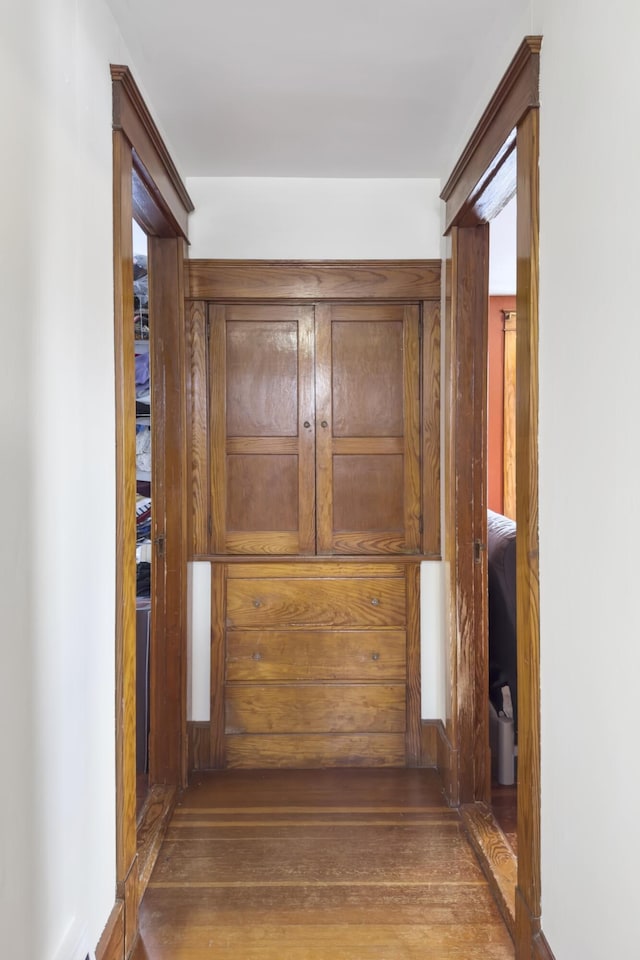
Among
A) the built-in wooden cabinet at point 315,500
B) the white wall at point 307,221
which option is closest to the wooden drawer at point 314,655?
the built-in wooden cabinet at point 315,500

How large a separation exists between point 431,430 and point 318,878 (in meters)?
1.78

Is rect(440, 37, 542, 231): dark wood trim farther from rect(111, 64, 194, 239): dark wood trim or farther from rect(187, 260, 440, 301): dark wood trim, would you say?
rect(111, 64, 194, 239): dark wood trim

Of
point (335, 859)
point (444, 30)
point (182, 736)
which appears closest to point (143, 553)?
point (182, 736)

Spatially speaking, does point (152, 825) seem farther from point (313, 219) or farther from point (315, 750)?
point (313, 219)

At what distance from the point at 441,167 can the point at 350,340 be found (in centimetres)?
79

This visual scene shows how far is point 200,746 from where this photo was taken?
10.2ft

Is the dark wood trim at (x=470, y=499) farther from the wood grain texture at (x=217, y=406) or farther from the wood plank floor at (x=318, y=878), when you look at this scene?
the wood grain texture at (x=217, y=406)
